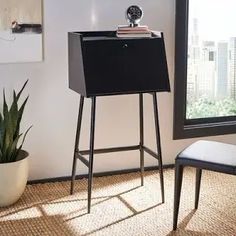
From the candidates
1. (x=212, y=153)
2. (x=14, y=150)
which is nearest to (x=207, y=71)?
(x=212, y=153)

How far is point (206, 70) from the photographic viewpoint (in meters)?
4.02

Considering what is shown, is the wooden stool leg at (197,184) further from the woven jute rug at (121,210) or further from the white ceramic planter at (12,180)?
the white ceramic planter at (12,180)

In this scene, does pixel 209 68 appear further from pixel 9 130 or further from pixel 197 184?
pixel 9 130

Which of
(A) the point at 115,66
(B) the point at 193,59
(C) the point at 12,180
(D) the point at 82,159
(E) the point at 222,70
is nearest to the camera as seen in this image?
(A) the point at 115,66

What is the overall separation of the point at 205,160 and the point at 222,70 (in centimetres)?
154

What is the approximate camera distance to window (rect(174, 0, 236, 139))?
3838mm

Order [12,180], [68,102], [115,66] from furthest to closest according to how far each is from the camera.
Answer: [68,102] < [12,180] < [115,66]

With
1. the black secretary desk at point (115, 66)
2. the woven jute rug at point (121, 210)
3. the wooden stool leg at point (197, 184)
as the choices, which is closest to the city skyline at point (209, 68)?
the woven jute rug at point (121, 210)

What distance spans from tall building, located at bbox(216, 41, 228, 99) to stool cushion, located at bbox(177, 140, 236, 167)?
4.04 feet

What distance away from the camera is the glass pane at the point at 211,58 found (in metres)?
3.92

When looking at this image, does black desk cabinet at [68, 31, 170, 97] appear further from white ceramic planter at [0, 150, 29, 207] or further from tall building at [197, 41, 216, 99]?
tall building at [197, 41, 216, 99]

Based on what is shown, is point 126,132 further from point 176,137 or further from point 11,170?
point 11,170

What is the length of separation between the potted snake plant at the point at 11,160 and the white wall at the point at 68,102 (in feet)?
0.92

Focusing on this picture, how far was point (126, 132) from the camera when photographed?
146 inches
